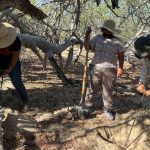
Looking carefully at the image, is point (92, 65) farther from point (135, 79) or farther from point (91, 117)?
point (135, 79)

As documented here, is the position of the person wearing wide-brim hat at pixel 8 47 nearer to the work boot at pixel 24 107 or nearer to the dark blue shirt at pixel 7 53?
the dark blue shirt at pixel 7 53

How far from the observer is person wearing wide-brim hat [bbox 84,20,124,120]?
699 cm

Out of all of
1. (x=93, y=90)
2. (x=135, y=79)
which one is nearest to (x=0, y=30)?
(x=93, y=90)

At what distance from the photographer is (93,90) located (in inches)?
287

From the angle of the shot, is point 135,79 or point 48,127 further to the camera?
point 135,79

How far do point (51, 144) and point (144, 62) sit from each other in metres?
1.76

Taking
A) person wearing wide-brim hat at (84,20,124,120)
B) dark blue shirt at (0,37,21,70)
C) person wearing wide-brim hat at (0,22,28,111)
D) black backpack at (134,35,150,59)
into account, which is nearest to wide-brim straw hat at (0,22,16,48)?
person wearing wide-brim hat at (0,22,28,111)

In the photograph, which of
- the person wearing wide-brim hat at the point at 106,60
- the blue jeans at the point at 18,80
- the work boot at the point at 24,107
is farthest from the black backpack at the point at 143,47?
the work boot at the point at 24,107

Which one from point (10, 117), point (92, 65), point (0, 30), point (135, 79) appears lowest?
point (135, 79)

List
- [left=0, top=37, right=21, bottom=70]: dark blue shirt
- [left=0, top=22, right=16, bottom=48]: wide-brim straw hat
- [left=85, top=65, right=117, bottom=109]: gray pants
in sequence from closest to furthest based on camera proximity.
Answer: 1. [left=0, top=22, right=16, bottom=48]: wide-brim straw hat
2. [left=0, top=37, right=21, bottom=70]: dark blue shirt
3. [left=85, top=65, right=117, bottom=109]: gray pants

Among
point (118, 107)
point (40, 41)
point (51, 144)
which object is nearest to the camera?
point (51, 144)

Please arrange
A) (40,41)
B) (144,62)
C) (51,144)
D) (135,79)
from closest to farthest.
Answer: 1. (144,62)
2. (51,144)
3. (40,41)
4. (135,79)

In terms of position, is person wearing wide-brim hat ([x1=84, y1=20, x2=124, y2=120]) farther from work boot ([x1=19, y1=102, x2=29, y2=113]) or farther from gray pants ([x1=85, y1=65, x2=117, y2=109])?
work boot ([x1=19, y1=102, x2=29, y2=113])

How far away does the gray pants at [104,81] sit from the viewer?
7117mm
